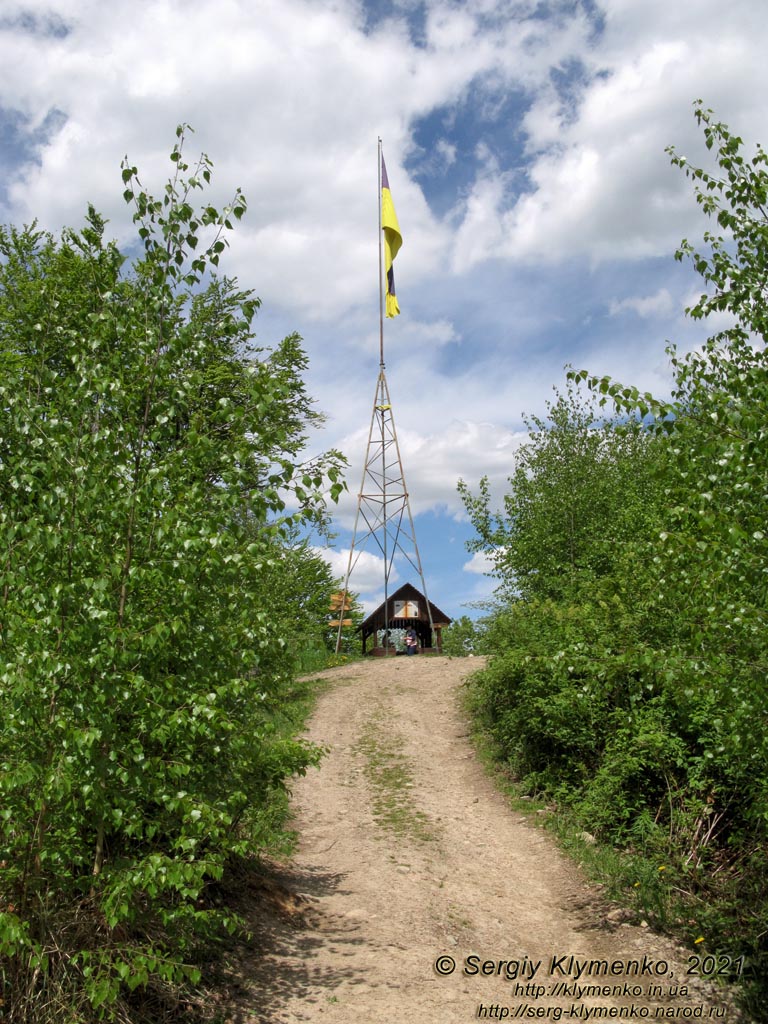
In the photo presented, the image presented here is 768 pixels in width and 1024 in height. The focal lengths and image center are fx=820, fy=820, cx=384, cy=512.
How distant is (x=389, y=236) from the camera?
23.8 m

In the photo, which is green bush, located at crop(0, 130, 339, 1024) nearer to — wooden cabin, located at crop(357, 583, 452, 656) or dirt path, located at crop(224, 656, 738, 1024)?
dirt path, located at crop(224, 656, 738, 1024)

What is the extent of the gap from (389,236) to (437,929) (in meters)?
20.1

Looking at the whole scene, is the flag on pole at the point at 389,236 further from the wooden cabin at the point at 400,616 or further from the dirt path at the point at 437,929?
the dirt path at the point at 437,929

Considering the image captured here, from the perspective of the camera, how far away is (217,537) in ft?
15.3

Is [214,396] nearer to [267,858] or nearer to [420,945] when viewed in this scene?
[267,858]

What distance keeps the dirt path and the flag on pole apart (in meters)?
15.1

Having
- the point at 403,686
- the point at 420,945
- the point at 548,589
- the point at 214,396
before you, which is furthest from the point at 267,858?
the point at 214,396

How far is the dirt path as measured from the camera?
20.0 ft

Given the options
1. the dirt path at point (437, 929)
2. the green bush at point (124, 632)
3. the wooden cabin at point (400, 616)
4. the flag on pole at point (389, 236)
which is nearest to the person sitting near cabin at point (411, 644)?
the wooden cabin at point (400, 616)

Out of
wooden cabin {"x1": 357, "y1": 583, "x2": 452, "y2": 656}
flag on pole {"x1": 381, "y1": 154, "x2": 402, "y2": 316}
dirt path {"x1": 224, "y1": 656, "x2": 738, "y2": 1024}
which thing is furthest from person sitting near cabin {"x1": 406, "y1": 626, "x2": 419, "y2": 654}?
dirt path {"x1": 224, "y1": 656, "x2": 738, "y2": 1024}

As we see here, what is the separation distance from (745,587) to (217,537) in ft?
11.3

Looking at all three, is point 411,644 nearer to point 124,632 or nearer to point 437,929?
point 437,929

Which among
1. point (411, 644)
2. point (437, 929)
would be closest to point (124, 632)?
point (437, 929)

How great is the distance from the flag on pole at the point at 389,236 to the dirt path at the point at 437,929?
593 inches
